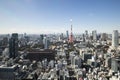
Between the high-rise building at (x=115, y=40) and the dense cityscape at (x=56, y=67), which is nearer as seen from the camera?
the dense cityscape at (x=56, y=67)

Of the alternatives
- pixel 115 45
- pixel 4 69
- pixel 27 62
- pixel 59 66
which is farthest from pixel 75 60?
pixel 115 45

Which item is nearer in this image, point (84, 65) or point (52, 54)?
point (84, 65)

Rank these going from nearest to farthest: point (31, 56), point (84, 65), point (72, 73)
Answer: point (72, 73)
point (84, 65)
point (31, 56)

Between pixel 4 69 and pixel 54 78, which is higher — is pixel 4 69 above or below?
above

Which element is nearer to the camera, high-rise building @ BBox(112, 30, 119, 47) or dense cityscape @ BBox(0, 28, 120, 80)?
dense cityscape @ BBox(0, 28, 120, 80)

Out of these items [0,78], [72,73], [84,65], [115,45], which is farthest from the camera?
[115,45]

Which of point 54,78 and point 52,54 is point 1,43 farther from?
point 54,78

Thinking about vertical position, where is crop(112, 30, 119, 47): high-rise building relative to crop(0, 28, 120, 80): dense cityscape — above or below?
above

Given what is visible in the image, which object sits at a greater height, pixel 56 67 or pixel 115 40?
pixel 115 40

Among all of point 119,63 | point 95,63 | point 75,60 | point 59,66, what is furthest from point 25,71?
point 119,63

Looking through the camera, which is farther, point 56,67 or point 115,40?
point 115,40

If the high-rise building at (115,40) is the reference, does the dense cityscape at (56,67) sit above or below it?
below
